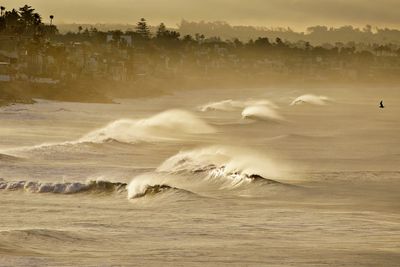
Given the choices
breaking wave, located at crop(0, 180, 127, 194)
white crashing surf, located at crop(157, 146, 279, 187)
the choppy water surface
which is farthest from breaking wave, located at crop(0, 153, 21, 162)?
breaking wave, located at crop(0, 180, 127, 194)

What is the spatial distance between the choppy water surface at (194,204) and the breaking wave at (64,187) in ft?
0.13

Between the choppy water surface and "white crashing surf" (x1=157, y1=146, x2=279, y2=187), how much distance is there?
0.24 ft

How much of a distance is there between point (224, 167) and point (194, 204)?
26.2ft

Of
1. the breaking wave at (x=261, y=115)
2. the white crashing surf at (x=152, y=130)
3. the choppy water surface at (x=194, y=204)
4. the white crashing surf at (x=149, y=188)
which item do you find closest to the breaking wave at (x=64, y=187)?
the choppy water surface at (x=194, y=204)

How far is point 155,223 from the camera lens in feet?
87.2

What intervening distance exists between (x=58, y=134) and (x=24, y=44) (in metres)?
110

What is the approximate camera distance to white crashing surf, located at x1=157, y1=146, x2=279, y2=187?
36.2 meters

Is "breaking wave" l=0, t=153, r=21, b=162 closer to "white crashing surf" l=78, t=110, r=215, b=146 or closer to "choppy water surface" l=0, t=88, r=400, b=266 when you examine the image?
"choppy water surface" l=0, t=88, r=400, b=266

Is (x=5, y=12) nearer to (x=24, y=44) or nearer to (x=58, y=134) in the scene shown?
(x=24, y=44)

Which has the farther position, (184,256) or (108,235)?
(108,235)

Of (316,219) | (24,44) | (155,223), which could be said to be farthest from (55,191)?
(24,44)

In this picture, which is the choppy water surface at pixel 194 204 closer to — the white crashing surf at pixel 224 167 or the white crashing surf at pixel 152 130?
the white crashing surf at pixel 224 167

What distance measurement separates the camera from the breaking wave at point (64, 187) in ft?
107

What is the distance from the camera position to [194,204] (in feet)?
99.7
